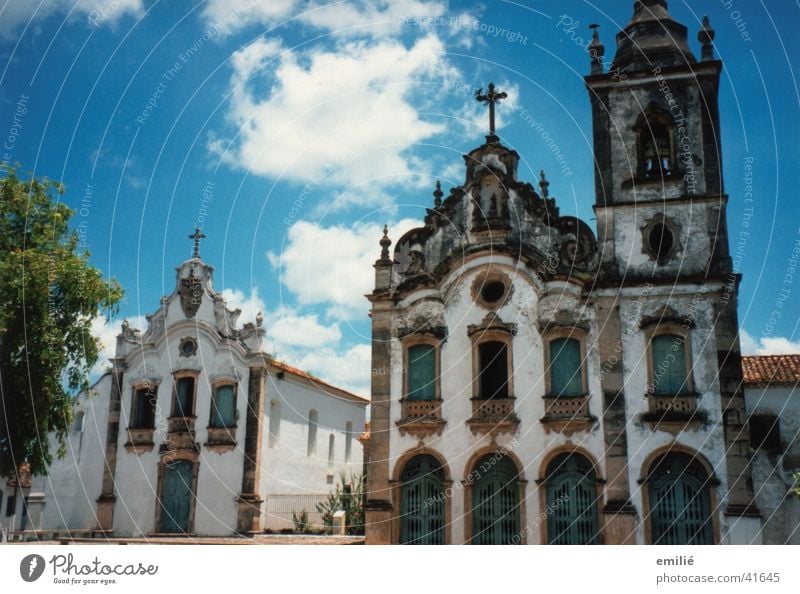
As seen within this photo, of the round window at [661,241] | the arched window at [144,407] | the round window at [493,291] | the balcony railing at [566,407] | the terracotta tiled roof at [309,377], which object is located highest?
the round window at [661,241]

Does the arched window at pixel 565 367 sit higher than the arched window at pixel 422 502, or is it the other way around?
the arched window at pixel 565 367

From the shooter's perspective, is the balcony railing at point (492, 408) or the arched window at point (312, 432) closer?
the balcony railing at point (492, 408)

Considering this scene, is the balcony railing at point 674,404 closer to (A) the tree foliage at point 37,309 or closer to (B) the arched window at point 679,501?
(B) the arched window at point 679,501

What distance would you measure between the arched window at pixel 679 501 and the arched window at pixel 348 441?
7476 millimetres

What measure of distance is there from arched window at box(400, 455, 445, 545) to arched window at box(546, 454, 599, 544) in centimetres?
200

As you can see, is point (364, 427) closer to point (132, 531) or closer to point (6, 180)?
point (132, 531)

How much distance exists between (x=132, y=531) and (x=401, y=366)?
604 centimetres

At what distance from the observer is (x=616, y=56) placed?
16875mm

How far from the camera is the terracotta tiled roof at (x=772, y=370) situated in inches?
594

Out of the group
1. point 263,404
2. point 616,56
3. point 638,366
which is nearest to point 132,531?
point 263,404

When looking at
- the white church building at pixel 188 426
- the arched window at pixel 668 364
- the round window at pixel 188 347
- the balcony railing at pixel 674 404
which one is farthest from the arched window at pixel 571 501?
the round window at pixel 188 347

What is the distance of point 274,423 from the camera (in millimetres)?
17812
